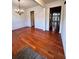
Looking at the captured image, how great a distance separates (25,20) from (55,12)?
4.01 meters

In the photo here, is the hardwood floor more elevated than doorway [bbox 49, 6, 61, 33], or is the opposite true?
doorway [bbox 49, 6, 61, 33]

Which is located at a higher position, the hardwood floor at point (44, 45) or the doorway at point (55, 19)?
the doorway at point (55, 19)

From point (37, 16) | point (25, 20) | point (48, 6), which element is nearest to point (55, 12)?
point (48, 6)

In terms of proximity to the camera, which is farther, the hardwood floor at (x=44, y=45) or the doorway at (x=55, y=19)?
the doorway at (x=55, y=19)

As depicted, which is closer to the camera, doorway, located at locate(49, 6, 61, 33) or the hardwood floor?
the hardwood floor

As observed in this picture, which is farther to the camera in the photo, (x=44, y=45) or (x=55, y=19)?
(x=55, y=19)

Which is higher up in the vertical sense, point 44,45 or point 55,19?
point 55,19
